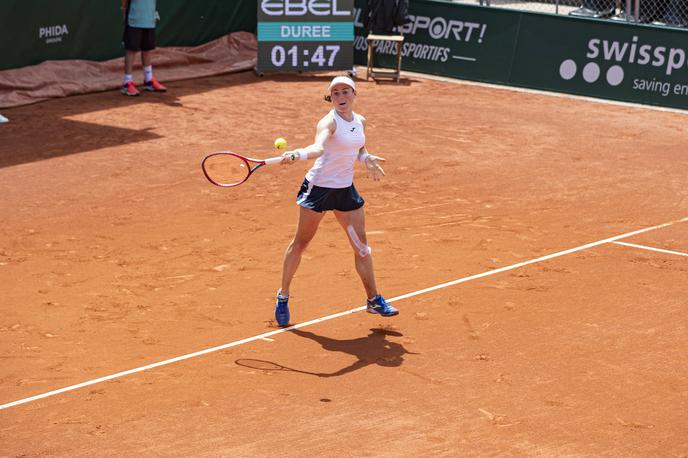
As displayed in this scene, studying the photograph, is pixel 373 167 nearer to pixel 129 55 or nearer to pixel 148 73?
pixel 129 55

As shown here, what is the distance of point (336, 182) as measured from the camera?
906cm

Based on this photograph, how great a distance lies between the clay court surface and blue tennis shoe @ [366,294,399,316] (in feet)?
0.46

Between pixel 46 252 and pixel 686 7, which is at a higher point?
pixel 686 7

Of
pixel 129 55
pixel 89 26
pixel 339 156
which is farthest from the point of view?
pixel 89 26

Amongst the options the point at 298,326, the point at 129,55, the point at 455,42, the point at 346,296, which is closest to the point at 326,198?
the point at 298,326

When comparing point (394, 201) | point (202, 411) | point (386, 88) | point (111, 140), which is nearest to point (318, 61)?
point (386, 88)

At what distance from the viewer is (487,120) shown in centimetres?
1878

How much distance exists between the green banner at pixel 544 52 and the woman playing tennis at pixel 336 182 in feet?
41.1

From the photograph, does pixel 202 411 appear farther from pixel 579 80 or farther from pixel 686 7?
pixel 686 7

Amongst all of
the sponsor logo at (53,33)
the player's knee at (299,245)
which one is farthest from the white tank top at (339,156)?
the sponsor logo at (53,33)

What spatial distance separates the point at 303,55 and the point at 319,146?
45.8 ft

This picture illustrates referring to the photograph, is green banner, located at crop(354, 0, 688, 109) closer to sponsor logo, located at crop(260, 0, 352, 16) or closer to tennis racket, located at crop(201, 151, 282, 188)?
sponsor logo, located at crop(260, 0, 352, 16)

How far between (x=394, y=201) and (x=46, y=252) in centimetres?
447

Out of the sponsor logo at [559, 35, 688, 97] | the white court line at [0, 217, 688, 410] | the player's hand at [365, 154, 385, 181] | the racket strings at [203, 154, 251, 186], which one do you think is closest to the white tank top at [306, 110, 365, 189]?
the player's hand at [365, 154, 385, 181]
